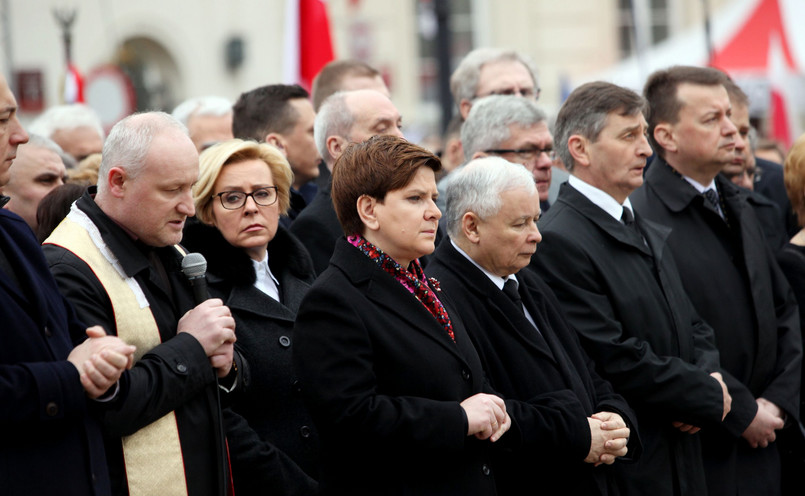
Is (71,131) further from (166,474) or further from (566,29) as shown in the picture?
(566,29)

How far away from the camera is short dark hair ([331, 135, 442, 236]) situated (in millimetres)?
3742

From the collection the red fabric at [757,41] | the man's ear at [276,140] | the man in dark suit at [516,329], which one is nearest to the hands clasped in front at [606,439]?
the man in dark suit at [516,329]

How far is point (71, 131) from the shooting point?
6.74 metres

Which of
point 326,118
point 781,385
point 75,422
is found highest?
point 326,118

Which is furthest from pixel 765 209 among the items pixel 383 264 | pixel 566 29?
pixel 566 29

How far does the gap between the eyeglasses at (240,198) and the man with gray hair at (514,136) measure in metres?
1.32

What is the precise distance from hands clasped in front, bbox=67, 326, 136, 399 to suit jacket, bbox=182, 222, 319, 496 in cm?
68

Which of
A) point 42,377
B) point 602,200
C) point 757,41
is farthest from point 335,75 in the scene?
point 757,41

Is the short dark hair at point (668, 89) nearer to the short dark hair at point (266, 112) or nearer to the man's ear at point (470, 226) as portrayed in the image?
the man's ear at point (470, 226)

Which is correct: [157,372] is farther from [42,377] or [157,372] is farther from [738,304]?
[738,304]

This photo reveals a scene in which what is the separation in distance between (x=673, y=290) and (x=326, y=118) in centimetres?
182

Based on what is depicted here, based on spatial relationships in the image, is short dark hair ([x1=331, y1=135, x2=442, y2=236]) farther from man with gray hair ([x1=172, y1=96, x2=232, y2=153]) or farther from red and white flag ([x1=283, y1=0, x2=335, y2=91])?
red and white flag ([x1=283, y1=0, x2=335, y2=91])

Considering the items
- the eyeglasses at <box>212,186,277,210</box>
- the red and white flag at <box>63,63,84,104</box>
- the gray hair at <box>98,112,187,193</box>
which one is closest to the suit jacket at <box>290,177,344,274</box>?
the eyeglasses at <box>212,186,277,210</box>

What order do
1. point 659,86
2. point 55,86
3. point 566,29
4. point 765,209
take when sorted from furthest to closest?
1. point 566,29
2. point 55,86
3. point 765,209
4. point 659,86
